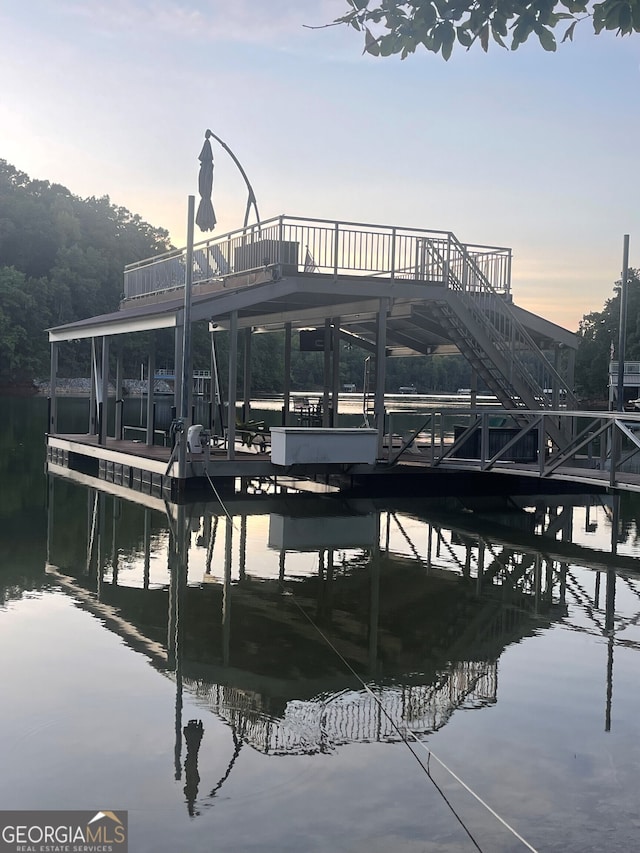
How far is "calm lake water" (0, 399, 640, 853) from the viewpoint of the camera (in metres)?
5.04

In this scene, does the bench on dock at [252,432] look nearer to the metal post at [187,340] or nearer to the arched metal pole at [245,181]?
the metal post at [187,340]

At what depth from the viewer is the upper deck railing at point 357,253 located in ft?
59.7

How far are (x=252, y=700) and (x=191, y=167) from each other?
21333 millimetres

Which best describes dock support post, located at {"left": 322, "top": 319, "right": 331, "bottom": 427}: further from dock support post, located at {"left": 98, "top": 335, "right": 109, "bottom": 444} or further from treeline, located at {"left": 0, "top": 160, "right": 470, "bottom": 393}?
treeline, located at {"left": 0, "top": 160, "right": 470, "bottom": 393}

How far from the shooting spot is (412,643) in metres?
8.38

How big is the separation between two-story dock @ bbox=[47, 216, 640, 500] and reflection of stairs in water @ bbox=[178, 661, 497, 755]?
8.90 m

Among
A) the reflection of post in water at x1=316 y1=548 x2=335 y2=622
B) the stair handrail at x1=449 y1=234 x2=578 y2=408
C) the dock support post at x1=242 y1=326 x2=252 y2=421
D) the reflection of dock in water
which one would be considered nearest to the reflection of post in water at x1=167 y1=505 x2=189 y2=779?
the reflection of dock in water

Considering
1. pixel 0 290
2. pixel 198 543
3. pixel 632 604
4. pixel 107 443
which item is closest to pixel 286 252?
pixel 198 543

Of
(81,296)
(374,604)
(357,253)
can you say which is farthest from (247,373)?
(81,296)

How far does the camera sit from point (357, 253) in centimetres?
1878

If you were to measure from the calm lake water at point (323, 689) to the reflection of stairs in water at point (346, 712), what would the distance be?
2cm

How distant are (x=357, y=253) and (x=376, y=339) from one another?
6.72ft

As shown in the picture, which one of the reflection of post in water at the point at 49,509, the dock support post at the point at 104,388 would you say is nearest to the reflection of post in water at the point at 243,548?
the reflection of post in water at the point at 49,509

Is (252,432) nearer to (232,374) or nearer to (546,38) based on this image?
(232,374)
